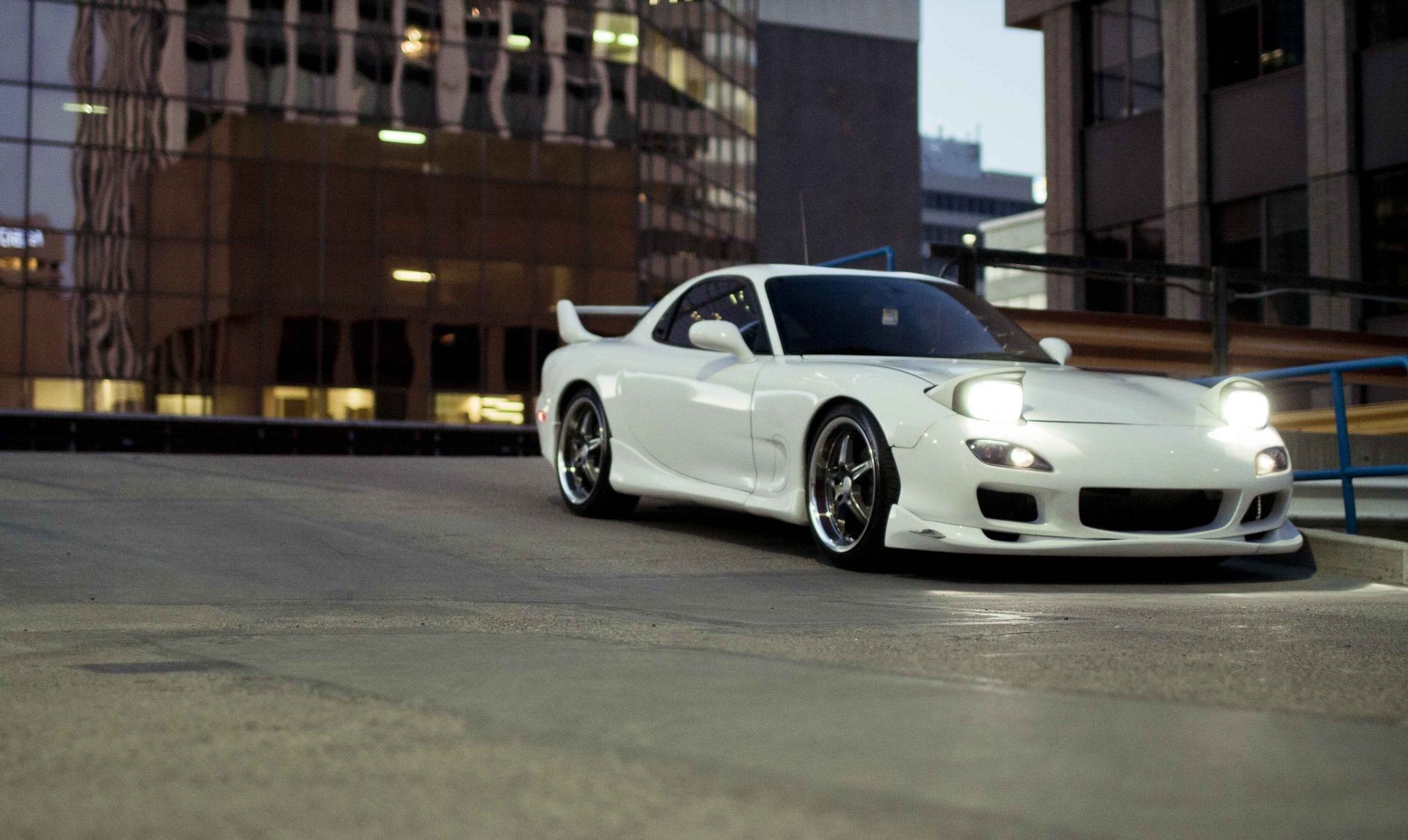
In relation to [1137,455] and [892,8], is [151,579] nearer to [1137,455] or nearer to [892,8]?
[1137,455]

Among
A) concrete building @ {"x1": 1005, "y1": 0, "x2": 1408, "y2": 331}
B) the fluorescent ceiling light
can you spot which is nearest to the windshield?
concrete building @ {"x1": 1005, "y1": 0, "x2": 1408, "y2": 331}

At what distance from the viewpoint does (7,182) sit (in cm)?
3609

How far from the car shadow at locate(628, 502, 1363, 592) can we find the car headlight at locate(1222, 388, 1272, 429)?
649 mm

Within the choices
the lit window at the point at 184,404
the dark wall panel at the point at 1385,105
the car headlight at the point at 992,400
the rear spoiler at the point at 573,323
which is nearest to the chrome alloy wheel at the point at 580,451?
the rear spoiler at the point at 573,323

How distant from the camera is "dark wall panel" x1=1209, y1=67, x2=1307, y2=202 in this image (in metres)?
21.4

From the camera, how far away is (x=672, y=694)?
134 inches

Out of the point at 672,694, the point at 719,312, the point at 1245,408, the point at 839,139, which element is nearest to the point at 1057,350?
the point at 1245,408

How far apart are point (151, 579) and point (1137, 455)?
12.3 ft

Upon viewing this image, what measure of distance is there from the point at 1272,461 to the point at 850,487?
5.71 feet

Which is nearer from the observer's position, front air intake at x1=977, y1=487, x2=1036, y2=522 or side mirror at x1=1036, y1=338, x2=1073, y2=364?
front air intake at x1=977, y1=487, x2=1036, y2=522

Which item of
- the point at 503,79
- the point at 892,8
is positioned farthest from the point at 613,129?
the point at 892,8

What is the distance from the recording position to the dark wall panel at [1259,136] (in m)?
21.4

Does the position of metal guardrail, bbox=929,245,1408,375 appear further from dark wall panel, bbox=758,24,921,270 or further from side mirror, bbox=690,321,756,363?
dark wall panel, bbox=758,24,921,270

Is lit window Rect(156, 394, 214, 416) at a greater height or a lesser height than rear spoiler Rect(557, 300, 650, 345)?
greater
